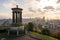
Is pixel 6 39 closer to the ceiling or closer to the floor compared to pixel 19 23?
closer to the floor

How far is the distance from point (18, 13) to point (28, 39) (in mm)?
4249

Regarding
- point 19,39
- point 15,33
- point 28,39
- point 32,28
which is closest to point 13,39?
point 19,39

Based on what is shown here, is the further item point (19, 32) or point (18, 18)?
point (18, 18)

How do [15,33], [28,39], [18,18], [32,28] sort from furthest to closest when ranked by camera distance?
1. [32,28]
2. [18,18]
3. [15,33]
4. [28,39]

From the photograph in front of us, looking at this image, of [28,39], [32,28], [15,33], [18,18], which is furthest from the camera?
[32,28]

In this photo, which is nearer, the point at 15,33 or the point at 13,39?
the point at 13,39

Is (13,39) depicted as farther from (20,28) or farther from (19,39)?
(20,28)

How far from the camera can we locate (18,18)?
13.8 metres

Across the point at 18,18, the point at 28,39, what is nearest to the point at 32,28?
the point at 18,18

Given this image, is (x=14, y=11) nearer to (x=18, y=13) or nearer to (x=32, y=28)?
(x=18, y=13)

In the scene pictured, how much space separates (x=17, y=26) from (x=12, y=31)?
75cm

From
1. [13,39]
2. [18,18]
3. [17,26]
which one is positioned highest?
[18,18]

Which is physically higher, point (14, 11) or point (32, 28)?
point (14, 11)

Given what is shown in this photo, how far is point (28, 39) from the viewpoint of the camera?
10312mm
